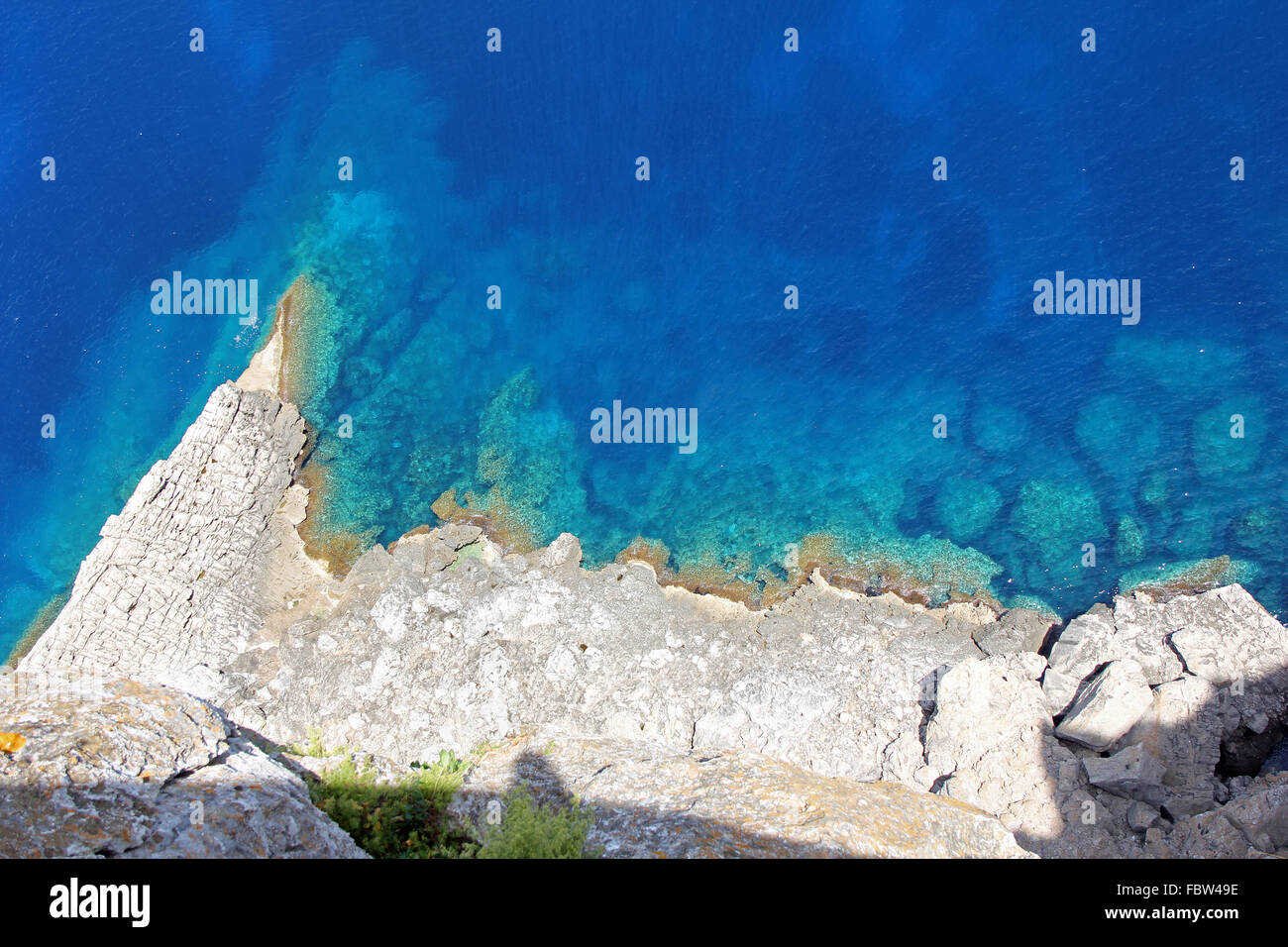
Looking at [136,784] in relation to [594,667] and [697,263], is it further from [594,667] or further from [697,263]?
[697,263]

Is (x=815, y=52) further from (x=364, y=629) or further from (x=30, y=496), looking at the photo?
(x=30, y=496)

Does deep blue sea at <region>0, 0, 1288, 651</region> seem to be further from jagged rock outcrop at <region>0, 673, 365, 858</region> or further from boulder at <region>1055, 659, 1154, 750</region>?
jagged rock outcrop at <region>0, 673, 365, 858</region>

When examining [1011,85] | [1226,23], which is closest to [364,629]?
[1011,85]

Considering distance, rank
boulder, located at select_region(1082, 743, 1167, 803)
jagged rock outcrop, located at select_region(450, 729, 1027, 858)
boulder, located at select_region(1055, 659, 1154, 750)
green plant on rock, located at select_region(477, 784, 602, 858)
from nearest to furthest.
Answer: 1. green plant on rock, located at select_region(477, 784, 602, 858)
2. jagged rock outcrop, located at select_region(450, 729, 1027, 858)
3. boulder, located at select_region(1082, 743, 1167, 803)
4. boulder, located at select_region(1055, 659, 1154, 750)

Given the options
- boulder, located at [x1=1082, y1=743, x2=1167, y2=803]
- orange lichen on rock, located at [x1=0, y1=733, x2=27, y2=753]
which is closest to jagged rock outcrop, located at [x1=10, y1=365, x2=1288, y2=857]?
boulder, located at [x1=1082, y1=743, x2=1167, y2=803]

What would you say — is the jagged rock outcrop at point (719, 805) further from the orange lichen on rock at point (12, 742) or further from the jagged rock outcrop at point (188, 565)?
the jagged rock outcrop at point (188, 565)

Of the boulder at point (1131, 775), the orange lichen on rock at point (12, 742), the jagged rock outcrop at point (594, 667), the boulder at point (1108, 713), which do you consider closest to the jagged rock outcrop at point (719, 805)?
the jagged rock outcrop at point (594, 667)
